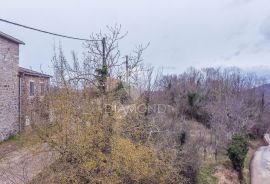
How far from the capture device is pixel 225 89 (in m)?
46.4

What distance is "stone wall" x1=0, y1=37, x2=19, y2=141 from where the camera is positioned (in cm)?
2034

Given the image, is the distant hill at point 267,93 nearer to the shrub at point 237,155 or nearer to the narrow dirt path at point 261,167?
the narrow dirt path at point 261,167

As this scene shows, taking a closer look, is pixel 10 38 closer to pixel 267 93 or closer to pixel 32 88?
pixel 32 88

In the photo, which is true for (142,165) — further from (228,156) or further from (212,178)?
(228,156)

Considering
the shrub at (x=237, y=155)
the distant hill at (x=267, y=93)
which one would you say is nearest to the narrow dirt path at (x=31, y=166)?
the shrub at (x=237, y=155)

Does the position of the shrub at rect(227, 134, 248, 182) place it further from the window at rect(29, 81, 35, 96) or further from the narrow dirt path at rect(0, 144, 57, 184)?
the narrow dirt path at rect(0, 144, 57, 184)

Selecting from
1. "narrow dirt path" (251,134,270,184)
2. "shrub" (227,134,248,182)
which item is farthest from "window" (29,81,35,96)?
"narrow dirt path" (251,134,270,184)

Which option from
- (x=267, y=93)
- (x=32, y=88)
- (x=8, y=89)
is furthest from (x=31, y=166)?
(x=267, y=93)

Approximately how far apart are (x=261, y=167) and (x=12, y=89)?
20337 mm

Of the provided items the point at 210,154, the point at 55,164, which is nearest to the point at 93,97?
the point at 55,164

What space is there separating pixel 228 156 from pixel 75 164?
57.0 ft

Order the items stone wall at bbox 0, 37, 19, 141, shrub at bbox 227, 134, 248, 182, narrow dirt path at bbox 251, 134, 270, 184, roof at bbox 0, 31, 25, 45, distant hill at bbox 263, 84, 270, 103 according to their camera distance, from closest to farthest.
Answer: roof at bbox 0, 31, 25, 45 < stone wall at bbox 0, 37, 19, 141 < shrub at bbox 227, 134, 248, 182 < narrow dirt path at bbox 251, 134, 270, 184 < distant hill at bbox 263, 84, 270, 103

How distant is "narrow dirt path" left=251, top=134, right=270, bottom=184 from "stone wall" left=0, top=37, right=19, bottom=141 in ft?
56.8

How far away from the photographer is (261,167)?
1114 inches
